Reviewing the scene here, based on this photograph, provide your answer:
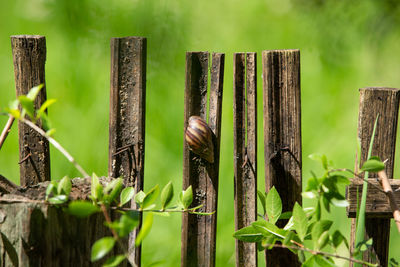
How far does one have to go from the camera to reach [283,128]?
149 centimetres

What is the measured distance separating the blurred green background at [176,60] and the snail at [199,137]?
577mm

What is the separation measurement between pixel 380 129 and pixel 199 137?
0.56 metres

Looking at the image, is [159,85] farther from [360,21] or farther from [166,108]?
[360,21]

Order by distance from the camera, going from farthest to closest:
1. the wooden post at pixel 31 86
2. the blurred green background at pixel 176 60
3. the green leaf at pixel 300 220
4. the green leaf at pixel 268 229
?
the blurred green background at pixel 176 60 → the wooden post at pixel 31 86 → the green leaf at pixel 268 229 → the green leaf at pixel 300 220

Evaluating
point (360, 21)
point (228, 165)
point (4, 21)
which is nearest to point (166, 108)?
point (228, 165)

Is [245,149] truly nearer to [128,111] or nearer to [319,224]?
[128,111]

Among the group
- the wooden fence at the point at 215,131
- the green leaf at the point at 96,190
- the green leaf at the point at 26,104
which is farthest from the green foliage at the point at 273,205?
the green leaf at the point at 26,104

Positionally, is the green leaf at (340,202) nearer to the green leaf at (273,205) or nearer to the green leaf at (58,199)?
the green leaf at (273,205)

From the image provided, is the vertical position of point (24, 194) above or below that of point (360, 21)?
below

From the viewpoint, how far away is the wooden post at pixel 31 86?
154cm

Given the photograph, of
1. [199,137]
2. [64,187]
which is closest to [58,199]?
[64,187]

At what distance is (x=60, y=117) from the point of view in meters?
2.10

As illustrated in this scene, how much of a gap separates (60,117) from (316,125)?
1.16 meters

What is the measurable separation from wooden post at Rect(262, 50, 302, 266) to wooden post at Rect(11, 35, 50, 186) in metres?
0.74
